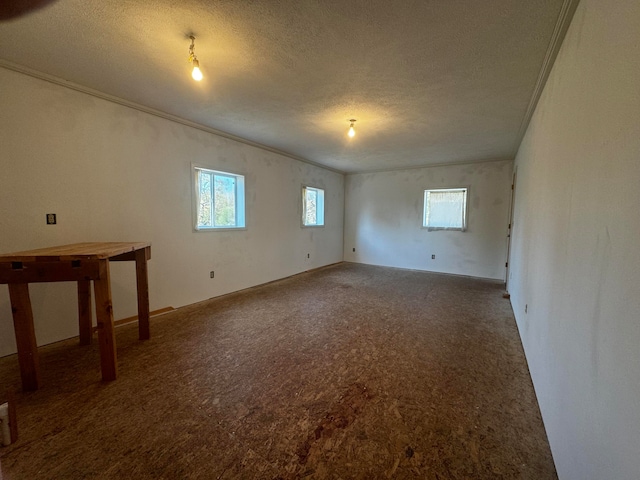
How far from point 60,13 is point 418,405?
339cm

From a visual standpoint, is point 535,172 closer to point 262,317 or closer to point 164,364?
point 262,317

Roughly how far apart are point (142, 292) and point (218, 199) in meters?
1.90

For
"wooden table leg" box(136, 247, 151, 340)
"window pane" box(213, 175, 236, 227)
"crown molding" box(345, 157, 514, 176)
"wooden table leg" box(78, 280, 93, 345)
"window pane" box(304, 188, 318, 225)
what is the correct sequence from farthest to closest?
1. "window pane" box(304, 188, 318, 225)
2. "crown molding" box(345, 157, 514, 176)
3. "window pane" box(213, 175, 236, 227)
4. "wooden table leg" box(136, 247, 151, 340)
5. "wooden table leg" box(78, 280, 93, 345)

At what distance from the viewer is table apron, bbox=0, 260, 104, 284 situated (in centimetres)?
166

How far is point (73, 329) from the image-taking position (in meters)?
2.59

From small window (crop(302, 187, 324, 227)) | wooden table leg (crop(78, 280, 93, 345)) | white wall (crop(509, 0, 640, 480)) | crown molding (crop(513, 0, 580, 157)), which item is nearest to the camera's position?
white wall (crop(509, 0, 640, 480))

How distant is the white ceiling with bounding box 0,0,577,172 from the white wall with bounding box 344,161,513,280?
2243 mm

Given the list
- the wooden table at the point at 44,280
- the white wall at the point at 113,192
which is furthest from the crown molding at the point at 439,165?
Result: the wooden table at the point at 44,280

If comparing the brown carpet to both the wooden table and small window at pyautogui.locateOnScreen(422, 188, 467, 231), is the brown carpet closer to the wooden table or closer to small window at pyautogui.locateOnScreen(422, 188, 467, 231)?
the wooden table

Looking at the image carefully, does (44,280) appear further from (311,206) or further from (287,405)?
(311,206)

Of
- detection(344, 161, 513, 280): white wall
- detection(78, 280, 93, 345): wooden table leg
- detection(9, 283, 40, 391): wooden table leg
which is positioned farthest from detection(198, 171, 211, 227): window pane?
detection(344, 161, 513, 280): white wall

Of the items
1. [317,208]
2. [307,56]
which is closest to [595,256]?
[307,56]

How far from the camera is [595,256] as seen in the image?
100cm

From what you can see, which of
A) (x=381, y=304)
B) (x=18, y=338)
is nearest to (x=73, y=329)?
(x=18, y=338)
